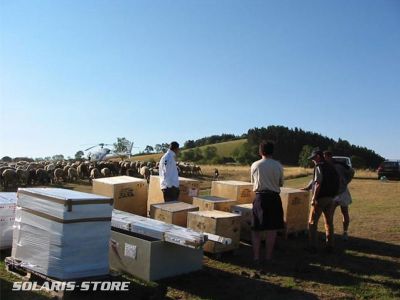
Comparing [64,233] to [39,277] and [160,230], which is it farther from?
[160,230]

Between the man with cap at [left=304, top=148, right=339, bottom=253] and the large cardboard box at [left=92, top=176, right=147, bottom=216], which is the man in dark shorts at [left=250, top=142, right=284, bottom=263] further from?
the large cardboard box at [left=92, top=176, right=147, bottom=216]

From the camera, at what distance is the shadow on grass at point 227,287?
627 cm

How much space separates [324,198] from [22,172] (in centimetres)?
2143

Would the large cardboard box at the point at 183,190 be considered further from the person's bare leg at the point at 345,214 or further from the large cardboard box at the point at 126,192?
the person's bare leg at the point at 345,214

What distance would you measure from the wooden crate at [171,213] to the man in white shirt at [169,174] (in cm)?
88

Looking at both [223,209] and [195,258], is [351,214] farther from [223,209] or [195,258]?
[195,258]

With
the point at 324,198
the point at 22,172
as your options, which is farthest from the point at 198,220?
the point at 22,172

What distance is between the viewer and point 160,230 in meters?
6.80

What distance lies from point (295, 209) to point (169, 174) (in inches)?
109

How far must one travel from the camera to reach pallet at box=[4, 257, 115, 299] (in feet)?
18.9

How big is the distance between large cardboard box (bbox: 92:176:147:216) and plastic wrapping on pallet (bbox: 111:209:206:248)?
6.64ft

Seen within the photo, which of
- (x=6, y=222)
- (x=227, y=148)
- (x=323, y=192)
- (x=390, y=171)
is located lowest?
(x=6, y=222)

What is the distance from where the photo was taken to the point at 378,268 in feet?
26.0

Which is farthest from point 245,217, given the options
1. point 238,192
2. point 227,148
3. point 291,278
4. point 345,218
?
point 227,148
